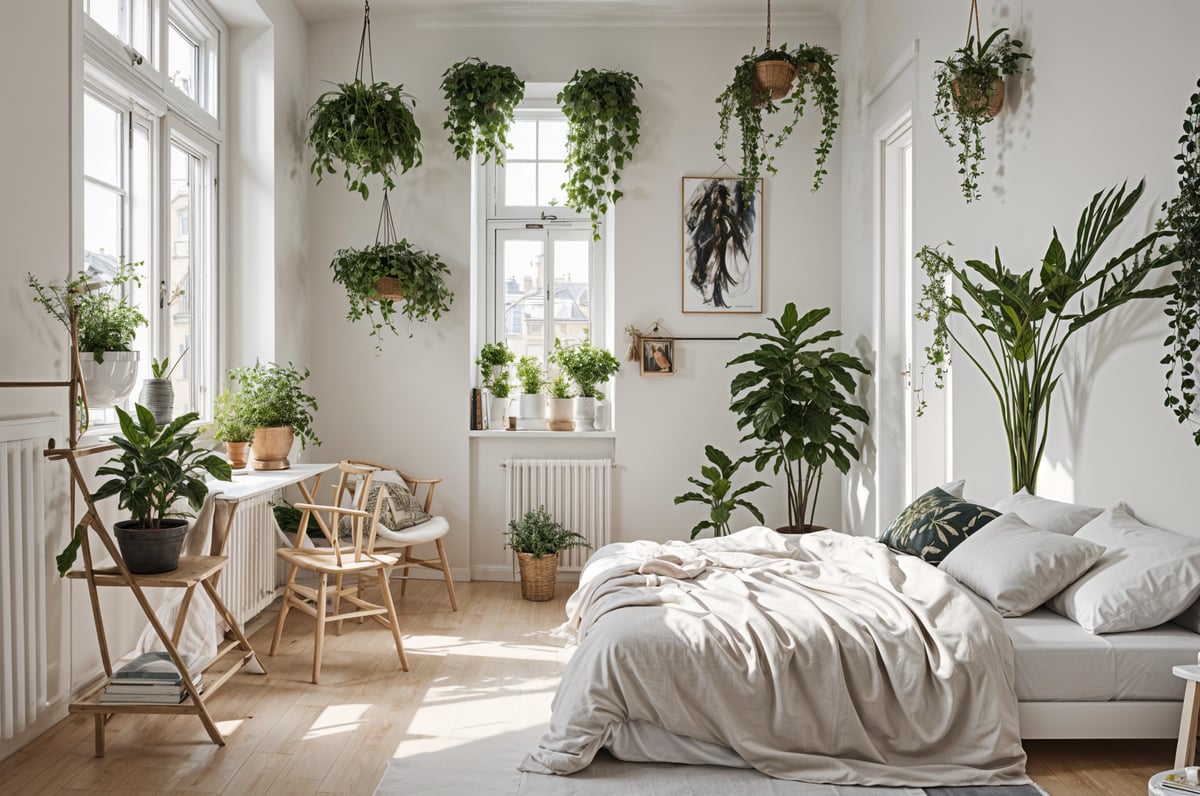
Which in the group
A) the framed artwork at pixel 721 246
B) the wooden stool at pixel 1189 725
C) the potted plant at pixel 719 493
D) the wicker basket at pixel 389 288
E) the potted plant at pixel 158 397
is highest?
the framed artwork at pixel 721 246

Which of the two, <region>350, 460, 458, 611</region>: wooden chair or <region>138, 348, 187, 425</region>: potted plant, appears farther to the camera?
<region>350, 460, 458, 611</region>: wooden chair

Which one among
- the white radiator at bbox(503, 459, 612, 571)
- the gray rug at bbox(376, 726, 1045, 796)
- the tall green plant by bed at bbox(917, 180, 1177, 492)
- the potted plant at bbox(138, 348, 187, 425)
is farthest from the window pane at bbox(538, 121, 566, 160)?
the gray rug at bbox(376, 726, 1045, 796)

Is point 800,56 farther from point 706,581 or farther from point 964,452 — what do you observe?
point 706,581

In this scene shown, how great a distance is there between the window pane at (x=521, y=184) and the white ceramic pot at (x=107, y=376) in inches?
113

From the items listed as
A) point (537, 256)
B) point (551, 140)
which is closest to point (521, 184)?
point (551, 140)

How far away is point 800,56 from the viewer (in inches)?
184

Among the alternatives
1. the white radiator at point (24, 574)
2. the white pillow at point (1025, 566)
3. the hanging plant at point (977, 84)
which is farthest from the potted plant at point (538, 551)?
the hanging plant at point (977, 84)

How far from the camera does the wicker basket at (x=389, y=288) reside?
4.93 metres

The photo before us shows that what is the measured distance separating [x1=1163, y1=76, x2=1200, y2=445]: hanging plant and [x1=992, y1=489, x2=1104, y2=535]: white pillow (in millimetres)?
504

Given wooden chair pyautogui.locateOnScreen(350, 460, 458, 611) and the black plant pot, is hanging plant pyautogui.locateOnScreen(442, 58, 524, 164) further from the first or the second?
the black plant pot

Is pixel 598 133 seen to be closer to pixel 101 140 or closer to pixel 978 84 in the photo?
pixel 978 84

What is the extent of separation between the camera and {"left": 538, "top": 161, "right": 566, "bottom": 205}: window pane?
5.57 metres

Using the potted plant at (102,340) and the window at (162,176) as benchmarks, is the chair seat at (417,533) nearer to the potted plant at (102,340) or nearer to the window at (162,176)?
the window at (162,176)

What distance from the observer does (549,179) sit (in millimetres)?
5586
